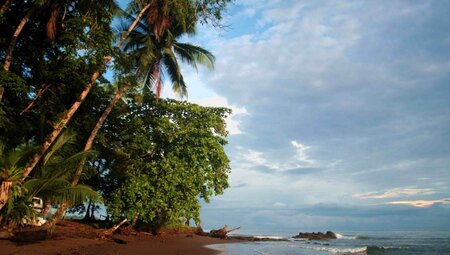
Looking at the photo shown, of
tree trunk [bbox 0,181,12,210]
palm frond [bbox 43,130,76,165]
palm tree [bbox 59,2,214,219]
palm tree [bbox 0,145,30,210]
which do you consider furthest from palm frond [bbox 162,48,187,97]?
tree trunk [bbox 0,181,12,210]

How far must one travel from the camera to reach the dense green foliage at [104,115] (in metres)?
11.4

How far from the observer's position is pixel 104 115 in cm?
1546

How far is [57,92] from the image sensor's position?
1493cm

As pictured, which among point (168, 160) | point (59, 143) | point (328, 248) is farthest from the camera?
point (328, 248)

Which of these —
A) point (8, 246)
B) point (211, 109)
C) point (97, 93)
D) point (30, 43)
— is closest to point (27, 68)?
point (30, 43)

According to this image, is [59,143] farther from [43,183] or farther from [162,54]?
[162,54]

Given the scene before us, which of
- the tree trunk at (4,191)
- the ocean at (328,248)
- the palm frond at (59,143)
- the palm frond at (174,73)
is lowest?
the ocean at (328,248)

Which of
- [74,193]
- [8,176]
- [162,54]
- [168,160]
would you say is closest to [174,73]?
[162,54]

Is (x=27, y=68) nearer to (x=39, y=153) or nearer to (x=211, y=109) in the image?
(x=39, y=153)

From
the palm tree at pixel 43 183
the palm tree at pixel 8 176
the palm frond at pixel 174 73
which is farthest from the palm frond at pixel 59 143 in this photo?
the palm frond at pixel 174 73

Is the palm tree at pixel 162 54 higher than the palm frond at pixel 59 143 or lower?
higher

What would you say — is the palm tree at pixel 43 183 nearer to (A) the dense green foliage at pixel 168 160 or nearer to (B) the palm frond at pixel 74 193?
(B) the palm frond at pixel 74 193

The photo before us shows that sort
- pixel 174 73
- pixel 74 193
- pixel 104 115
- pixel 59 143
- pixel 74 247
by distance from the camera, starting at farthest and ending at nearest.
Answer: pixel 174 73, pixel 104 115, pixel 59 143, pixel 74 247, pixel 74 193

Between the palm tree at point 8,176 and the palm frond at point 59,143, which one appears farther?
the palm frond at point 59,143
